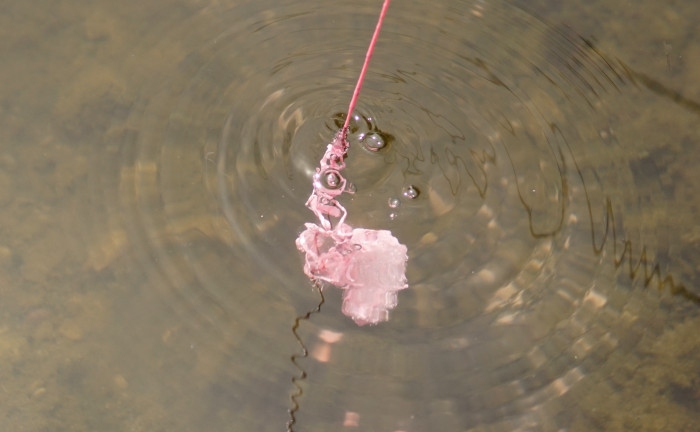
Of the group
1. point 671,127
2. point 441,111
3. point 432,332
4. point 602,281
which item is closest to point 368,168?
point 441,111

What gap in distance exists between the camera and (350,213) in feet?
6.35

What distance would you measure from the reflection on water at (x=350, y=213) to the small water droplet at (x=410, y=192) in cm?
1

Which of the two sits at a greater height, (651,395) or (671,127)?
(671,127)

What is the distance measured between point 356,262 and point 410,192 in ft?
0.78

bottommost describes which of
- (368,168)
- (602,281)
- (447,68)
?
(602,281)

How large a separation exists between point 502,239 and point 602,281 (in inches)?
9.0

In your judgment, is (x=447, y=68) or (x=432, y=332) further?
(x=447, y=68)

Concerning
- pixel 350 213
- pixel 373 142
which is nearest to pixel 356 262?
pixel 350 213

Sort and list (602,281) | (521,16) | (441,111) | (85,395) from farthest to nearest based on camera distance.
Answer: (521,16), (441,111), (602,281), (85,395)

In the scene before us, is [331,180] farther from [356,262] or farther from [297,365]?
[297,365]

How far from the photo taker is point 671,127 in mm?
2152

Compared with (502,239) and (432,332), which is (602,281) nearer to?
(502,239)

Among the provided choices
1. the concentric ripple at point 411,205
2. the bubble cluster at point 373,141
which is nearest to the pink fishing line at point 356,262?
the concentric ripple at point 411,205

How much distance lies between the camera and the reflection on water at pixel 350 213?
175 cm
